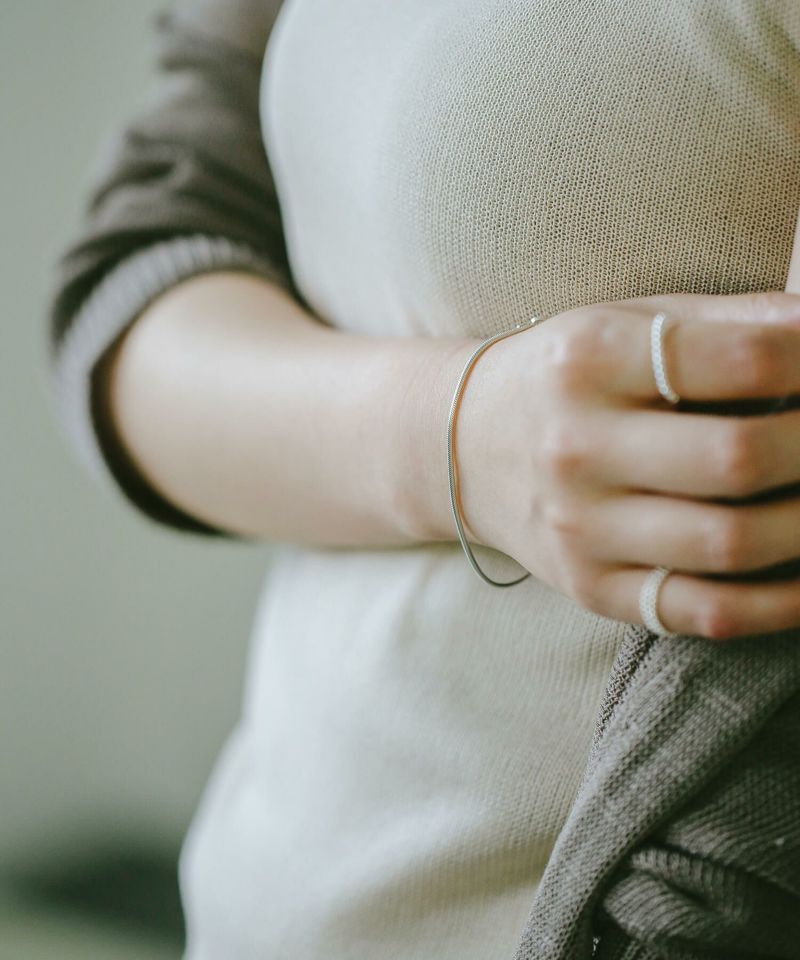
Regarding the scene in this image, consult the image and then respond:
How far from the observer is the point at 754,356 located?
0.91 feet

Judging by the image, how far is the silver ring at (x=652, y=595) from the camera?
0.31 metres

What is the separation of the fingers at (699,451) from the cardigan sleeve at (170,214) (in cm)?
36

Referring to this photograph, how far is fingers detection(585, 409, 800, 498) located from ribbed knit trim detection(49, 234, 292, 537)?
0.36m

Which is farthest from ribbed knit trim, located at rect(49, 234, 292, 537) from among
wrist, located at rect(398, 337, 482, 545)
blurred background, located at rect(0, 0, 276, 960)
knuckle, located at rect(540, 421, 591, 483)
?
blurred background, located at rect(0, 0, 276, 960)

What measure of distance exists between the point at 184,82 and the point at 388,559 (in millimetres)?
391

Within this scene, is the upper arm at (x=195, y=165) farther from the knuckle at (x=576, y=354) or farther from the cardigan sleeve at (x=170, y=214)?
the knuckle at (x=576, y=354)

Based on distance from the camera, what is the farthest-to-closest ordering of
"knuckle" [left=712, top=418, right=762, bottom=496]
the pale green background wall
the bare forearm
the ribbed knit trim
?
the pale green background wall < the ribbed knit trim < the bare forearm < "knuckle" [left=712, top=418, right=762, bottom=496]

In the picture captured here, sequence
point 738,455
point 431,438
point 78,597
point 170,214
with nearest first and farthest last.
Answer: point 738,455, point 431,438, point 170,214, point 78,597

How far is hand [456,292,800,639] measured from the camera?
281mm

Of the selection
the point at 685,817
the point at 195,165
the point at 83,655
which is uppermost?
the point at 195,165

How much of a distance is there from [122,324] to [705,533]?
430 millimetres

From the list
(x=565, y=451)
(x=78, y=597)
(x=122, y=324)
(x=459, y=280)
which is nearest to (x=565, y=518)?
(x=565, y=451)

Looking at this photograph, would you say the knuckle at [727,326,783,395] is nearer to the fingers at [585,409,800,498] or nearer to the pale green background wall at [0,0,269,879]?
the fingers at [585,409,800,498]

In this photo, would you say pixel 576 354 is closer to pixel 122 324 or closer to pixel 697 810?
pixel 697 810
